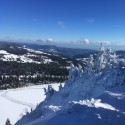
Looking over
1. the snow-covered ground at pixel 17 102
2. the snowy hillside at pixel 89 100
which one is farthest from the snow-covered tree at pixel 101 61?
the snow-covered ground at pixel 17 102

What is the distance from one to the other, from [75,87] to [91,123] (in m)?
43.6

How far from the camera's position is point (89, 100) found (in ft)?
162

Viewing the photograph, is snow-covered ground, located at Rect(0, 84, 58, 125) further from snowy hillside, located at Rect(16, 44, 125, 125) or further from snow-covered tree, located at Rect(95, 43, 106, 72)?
snow-covered tree, located at Rect(95, 43, 106, 72)

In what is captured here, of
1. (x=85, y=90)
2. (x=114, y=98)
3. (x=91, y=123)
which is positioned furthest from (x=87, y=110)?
(x=85, y=90)

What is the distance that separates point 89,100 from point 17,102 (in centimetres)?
10231

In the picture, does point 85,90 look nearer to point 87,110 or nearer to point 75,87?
point 75,87

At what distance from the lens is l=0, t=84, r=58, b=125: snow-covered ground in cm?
11809

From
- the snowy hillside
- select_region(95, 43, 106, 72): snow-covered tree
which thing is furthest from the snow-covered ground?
select_region(95, 43, 106, 72): snow-covered tree

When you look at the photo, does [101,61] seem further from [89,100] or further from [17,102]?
[17,102]

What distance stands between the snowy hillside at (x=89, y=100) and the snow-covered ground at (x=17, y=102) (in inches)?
1277

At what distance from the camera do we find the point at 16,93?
567 ft

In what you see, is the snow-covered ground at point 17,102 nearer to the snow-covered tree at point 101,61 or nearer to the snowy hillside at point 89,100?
the snowy hillside at point 89,100

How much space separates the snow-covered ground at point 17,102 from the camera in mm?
118088

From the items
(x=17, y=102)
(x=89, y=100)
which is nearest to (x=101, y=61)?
(x=89, y=100)
